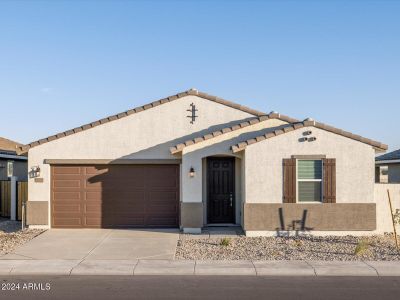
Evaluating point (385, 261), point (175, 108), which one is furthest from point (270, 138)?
point (385, 261)

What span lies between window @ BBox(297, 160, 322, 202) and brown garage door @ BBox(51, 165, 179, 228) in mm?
4413

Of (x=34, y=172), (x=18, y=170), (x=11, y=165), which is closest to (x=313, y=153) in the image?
(x=34, y=172)

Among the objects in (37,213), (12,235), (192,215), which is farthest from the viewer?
(37,213)

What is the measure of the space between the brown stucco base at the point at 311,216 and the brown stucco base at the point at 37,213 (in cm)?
703

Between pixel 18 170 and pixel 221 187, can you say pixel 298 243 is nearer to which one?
pixel 221 187

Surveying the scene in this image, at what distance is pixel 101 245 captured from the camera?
13398mm

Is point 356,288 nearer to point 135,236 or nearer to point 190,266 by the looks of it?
point 190,266

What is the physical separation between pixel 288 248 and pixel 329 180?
2.90 m

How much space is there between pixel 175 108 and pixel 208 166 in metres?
2.42

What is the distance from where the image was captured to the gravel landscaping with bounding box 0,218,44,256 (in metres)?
13.1

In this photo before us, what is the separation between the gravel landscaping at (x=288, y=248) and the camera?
11.8m

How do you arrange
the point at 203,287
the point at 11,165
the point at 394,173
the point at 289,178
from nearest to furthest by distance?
1. the point at 203,287
2. the point at 289,178
3. the point at 394,173
4. the point at 11,165

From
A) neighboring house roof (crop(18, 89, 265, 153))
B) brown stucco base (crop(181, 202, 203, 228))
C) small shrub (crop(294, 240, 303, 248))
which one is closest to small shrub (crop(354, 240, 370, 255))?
small shrub (crop(294, 240, 303, 248))

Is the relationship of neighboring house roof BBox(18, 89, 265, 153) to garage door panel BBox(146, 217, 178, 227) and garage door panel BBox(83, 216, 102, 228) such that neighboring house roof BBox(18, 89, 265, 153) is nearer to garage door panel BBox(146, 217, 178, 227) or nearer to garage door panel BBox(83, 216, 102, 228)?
garage door panel BBox(83, 216, 102, 228)
